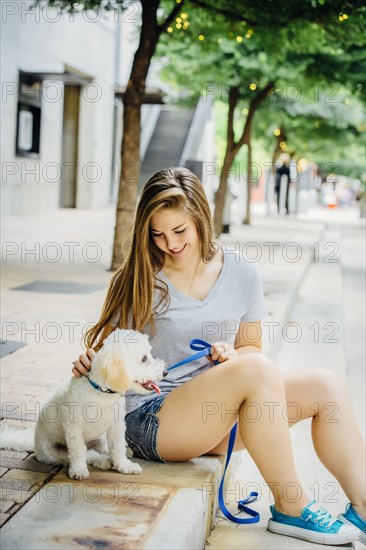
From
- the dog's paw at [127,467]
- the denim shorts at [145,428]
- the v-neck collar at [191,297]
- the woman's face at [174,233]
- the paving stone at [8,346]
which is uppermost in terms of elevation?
the woman's face at [174,233]

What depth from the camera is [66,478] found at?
342 centimetres

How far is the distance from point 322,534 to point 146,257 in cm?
135

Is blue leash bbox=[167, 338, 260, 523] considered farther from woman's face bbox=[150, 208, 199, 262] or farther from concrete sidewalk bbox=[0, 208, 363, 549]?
woman's face bbox=[150, 208, 199, 262]

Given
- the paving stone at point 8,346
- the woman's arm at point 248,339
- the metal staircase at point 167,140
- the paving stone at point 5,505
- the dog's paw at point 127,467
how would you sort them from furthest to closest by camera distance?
the metal staircase at point 167,140
the paving stone at point 8,346
the woman's arm at point 248,339
the dog's paw at point 127,467
the paving stone at point 5,505

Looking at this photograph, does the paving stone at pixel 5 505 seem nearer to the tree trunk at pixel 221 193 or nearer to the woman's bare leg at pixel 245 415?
the woman's bare leg at pixel 245 415

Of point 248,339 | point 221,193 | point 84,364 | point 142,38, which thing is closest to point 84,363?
point 84,364

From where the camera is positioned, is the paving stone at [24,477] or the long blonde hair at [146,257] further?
the long blonde hair at [146,257]

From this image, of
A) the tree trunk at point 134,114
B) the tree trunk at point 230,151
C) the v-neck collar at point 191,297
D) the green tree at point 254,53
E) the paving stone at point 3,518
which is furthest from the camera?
the tree trunk at point 230,151

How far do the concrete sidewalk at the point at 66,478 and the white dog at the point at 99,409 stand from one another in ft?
0.25

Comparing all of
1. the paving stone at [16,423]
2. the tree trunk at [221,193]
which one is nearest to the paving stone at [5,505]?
the paving stone at [16,423]

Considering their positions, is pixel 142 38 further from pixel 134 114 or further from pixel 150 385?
pixel 150 385

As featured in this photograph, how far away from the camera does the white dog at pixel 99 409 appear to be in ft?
10.2

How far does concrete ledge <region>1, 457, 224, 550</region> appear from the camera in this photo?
2.87 metres

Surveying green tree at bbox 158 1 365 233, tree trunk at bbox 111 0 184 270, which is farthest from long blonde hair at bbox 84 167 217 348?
green tree at bbox 158 1 365 233
